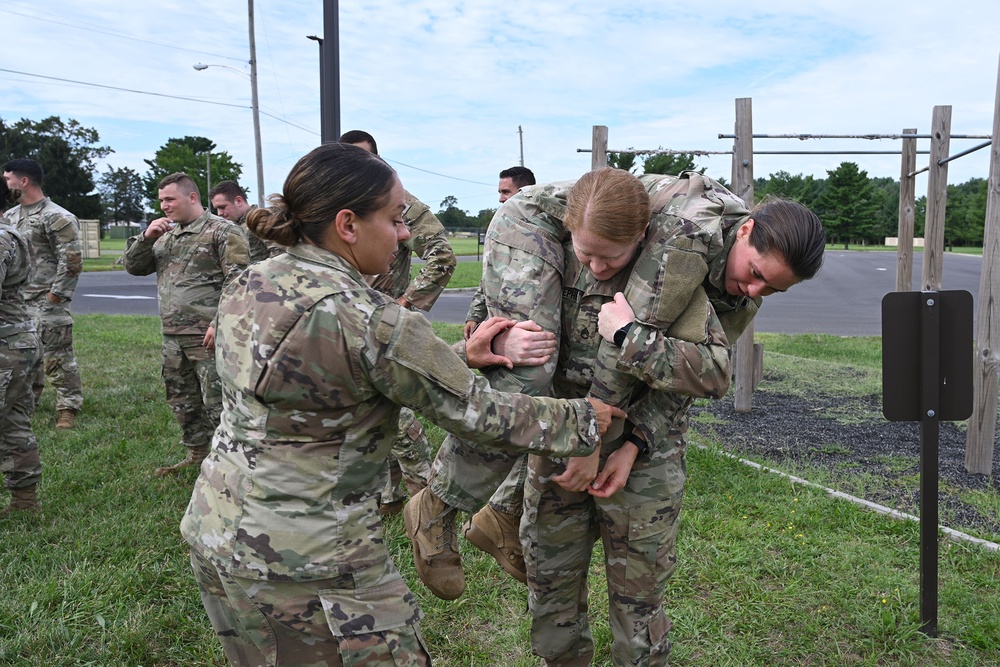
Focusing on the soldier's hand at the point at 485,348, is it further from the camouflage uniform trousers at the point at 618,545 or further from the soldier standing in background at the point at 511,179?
the soldier standing in background at the point at 511,179

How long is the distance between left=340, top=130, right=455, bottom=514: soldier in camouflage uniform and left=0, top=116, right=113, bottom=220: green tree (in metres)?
44.7

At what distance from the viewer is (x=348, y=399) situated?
1.76 metres

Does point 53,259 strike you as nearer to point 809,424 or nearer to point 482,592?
point 482,592

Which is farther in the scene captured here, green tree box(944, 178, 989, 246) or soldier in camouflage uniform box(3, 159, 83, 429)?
green tree box(944, 178, 989, 246)

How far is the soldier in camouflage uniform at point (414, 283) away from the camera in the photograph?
488cm

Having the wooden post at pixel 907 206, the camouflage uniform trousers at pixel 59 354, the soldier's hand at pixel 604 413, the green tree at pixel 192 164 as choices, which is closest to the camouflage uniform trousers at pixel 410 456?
the soldier's hand at pixel 604 413

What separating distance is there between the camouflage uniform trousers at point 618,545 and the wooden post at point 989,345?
12.1 feet

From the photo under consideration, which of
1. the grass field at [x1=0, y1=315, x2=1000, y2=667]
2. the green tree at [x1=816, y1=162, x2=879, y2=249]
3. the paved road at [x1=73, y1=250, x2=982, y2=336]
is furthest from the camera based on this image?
the green tree at [x1=816, y1=162, x2=879, y2=249]

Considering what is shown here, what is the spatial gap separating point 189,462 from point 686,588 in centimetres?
382

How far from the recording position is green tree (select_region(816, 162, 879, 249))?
2530 inches

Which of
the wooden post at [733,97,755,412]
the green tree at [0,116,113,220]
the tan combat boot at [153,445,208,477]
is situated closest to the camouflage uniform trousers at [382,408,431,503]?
the tan combat boot at [153,445,208,477]

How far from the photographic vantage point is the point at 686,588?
3.83 meters

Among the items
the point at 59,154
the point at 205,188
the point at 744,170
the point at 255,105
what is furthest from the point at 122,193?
the point at 744,170

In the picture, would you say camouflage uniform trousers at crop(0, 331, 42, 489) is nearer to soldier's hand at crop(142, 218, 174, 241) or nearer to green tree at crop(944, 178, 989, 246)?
soldier's hand at crop(142, 218, 174, 241)
